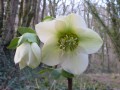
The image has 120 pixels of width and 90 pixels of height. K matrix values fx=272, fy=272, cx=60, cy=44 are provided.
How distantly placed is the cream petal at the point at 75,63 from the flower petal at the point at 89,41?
1cm

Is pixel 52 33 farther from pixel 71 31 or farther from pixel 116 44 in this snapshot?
pixel 116 44

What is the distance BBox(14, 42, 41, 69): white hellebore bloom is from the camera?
42 cm

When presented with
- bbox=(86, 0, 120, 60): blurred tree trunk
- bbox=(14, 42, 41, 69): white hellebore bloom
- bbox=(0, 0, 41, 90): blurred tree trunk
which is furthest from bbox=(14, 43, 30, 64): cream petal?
bbox=(86, 0, 120, 60): blurred tree trunk

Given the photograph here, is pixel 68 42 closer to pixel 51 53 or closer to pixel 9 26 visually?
pixel 51 53

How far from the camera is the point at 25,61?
422mm

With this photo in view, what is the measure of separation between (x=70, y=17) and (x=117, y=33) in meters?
5.78

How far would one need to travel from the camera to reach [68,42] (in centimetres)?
46

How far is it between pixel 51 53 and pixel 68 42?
3 cm

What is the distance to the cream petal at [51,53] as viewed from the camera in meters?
0.44

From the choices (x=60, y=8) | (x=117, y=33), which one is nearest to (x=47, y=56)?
(x=117, y=33)

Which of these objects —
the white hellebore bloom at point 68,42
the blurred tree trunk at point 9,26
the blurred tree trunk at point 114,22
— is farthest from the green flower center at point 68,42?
the blurred tree trunk at point 114,22

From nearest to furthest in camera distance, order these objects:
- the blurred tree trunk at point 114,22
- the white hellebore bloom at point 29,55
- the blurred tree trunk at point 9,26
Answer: the white hellebore bloom at point 29,55, the blurred tree trunk at point 9,26, the blurred tree trunk at point 114,22

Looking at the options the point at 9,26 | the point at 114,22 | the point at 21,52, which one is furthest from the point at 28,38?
the point at 114,22

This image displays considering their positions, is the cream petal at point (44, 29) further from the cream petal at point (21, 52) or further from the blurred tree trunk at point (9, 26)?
the blurred tree trunk at point (9, 26)
